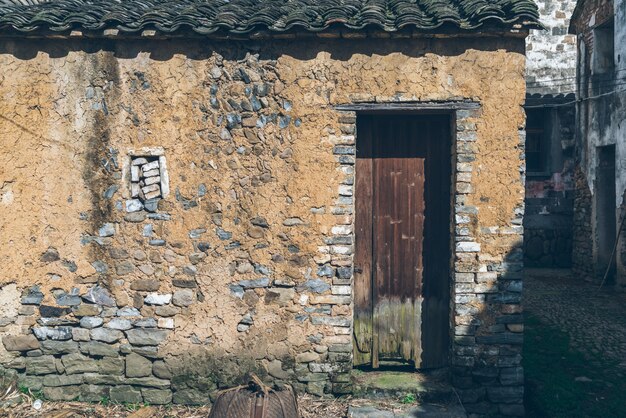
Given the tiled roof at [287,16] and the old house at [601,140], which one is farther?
the old house at [601,140]

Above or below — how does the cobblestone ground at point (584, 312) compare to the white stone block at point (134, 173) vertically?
below

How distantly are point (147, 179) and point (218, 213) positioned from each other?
0.73m

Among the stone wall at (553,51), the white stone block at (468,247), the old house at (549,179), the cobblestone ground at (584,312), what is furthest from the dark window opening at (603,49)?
the white stone block at (468,247)

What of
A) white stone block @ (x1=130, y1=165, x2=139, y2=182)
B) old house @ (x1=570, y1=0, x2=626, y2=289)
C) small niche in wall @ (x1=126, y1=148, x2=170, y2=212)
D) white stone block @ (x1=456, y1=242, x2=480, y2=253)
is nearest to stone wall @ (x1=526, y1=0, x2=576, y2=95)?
old house @ (x1=570, y1=0, x2=626, y2=289)

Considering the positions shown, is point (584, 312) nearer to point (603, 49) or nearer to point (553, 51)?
point (603, 49)

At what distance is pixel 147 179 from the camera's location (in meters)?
4.89

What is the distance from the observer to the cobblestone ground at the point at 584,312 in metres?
6.04

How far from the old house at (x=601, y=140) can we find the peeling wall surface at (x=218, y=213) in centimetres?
548

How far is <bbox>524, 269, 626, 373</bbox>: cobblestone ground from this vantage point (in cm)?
604

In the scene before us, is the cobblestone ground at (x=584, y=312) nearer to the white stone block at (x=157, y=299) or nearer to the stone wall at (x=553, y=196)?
the stone wall at (x=553, y=196)

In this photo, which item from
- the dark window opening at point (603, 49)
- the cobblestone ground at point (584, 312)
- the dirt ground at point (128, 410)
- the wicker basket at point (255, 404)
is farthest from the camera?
the dark window opening at point (603, 49)

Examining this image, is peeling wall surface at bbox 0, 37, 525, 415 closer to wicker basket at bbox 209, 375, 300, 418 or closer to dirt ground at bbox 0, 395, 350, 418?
dirt ground at bbox 0, 395, 350, 418

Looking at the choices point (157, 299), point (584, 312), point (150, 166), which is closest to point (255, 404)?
point (157, 299)

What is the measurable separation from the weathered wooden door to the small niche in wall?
185 cm
